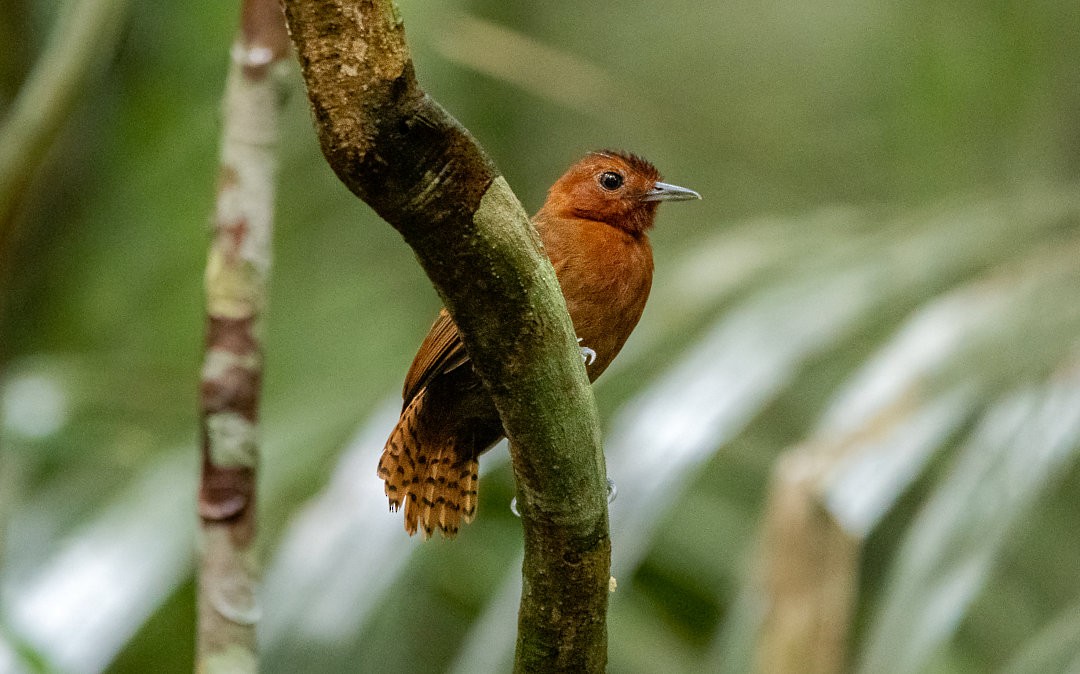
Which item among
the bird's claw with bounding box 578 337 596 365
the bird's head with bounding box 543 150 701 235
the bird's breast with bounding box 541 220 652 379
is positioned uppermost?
the bird's head with bounding box 543 150 701 235

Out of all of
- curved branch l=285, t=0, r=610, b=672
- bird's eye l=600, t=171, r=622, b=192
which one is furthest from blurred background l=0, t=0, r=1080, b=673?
curved branch l=285, t=0, r=610, b=672

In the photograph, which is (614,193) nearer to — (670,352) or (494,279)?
(670,352)

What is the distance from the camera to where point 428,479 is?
2625mm

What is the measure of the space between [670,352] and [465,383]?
1.07 meters

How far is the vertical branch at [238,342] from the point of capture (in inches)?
91.7

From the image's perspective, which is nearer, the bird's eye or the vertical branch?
the vertical branch

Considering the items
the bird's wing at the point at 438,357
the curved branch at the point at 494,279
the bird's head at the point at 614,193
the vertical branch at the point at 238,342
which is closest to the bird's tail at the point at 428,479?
the bird's wing at the point at 438,357

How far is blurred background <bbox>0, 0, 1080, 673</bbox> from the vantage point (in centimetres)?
237

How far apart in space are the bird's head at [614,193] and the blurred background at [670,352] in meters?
0.21

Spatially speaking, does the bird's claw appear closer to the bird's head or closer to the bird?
the bird

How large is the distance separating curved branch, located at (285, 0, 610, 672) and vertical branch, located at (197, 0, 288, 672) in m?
0.80

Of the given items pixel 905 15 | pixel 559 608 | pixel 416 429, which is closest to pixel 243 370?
pixel 416 429

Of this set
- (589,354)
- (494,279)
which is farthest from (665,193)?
(494,279)

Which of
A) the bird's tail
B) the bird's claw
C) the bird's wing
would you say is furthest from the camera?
the bird's tail
